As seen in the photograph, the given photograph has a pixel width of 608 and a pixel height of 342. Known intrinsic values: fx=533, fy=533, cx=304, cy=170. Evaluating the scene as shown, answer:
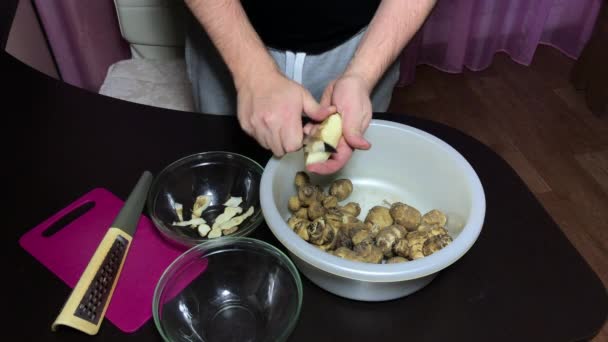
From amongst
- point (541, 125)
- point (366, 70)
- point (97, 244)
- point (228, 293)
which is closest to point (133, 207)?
point (97, 244)

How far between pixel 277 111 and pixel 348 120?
10cm

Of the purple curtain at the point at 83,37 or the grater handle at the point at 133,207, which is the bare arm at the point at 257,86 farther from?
the purple curtain at the point at 83,37

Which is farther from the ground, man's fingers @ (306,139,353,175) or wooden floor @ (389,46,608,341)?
man's fingers @ (306,139,353,175)

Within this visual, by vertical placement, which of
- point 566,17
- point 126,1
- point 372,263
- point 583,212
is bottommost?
point 583,212

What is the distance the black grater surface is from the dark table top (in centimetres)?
3

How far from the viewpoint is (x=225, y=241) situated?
0.68 metres

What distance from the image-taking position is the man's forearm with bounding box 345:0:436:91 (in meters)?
0.82

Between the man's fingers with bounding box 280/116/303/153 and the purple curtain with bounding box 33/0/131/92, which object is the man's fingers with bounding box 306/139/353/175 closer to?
the man's fingers with bounding box 280/116/303/153

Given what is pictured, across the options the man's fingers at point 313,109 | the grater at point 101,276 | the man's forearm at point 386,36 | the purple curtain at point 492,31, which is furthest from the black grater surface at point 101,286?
the purple curtain at point 492,31

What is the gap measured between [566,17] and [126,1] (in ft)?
5.75

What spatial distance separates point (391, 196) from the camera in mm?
813

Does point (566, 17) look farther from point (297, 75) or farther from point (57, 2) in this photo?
point (57, 2)

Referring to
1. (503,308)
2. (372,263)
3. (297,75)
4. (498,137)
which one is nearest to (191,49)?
(297,75)

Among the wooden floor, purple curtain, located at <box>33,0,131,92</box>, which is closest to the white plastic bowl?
the wooden floor
